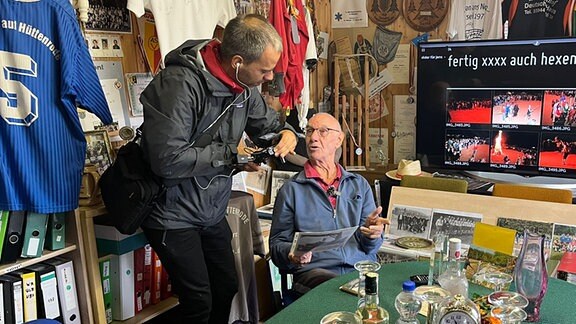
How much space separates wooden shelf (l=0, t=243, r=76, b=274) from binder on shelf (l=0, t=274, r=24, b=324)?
56 millimetres

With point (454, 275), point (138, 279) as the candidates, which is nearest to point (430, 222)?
point (454, 275)

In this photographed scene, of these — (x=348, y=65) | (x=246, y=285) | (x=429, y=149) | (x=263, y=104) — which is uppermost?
(x=348, y=65)

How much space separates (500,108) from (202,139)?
2098mm

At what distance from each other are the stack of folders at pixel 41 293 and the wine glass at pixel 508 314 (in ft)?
5.56

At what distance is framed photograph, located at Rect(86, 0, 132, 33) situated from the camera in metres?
2.39

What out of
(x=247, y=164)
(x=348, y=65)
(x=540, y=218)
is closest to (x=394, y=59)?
(x=348, y=65)

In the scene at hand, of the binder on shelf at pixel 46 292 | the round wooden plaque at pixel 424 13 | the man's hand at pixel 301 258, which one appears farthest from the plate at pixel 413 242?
the round wooden plaque at pixel 424 13

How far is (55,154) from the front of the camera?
201cm

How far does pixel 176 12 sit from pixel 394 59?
199 centimetres

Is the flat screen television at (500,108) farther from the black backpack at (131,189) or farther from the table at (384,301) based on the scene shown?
the black backpack at (131,189)

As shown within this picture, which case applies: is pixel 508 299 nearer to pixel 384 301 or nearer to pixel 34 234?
pixel 384 301

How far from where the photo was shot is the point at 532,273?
138 centimetres

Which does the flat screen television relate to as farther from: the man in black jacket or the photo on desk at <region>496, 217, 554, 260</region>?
the man in black jacket

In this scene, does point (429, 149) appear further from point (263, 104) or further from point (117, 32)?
point (117, 32)
